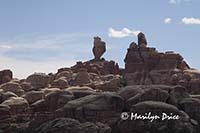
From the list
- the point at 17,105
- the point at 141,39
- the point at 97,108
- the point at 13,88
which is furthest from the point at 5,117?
the point at 141,39

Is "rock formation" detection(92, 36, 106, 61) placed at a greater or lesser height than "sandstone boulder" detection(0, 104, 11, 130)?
greater

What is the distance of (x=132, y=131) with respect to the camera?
35656mm

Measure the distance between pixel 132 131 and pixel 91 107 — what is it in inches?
244

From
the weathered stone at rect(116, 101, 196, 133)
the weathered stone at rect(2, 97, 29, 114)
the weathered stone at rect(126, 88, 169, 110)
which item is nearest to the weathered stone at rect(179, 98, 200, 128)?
the weathered stone at rect(126, 88, 169, 110)

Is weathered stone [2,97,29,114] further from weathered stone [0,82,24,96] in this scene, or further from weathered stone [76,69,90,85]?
weathered stone [76,69,90,85]

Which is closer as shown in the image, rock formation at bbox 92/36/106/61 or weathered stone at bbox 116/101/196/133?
weathered stone at bbox 116/101/196/133

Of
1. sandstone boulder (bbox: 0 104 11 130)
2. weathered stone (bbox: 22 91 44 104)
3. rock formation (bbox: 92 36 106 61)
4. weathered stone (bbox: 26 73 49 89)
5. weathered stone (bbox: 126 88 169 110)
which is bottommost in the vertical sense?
sandstone boulder (bbox: 0 104 11 130)

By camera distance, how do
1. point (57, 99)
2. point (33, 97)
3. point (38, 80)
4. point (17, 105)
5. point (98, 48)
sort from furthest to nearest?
point (98, 48)
point (38, 80)
point (33, 97)
point (17, 105)
point (57, 99)

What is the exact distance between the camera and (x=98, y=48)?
110m

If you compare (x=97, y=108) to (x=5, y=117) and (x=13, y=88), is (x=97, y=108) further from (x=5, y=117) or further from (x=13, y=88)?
(x=13, y=88)

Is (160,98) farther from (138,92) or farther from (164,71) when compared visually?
(164,71)

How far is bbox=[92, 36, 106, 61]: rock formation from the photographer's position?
109 m

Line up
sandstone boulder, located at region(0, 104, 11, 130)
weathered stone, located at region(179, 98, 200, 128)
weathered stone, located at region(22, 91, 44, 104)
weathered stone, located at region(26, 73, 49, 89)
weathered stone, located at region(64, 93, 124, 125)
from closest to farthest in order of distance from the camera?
1. weathered stone, located at region(179, 98, 200, 128)
2. weathered stone, located at region(64, 93, 124, 125)
3. sandstone boulder, located at region(0, 104, 11, 130)
4. weathered stone, located at region(22, 91, 44, 104)
5. weathered stone, located at region(26, 73, 49, 89)

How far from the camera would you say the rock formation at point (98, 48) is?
10944 centimetres
